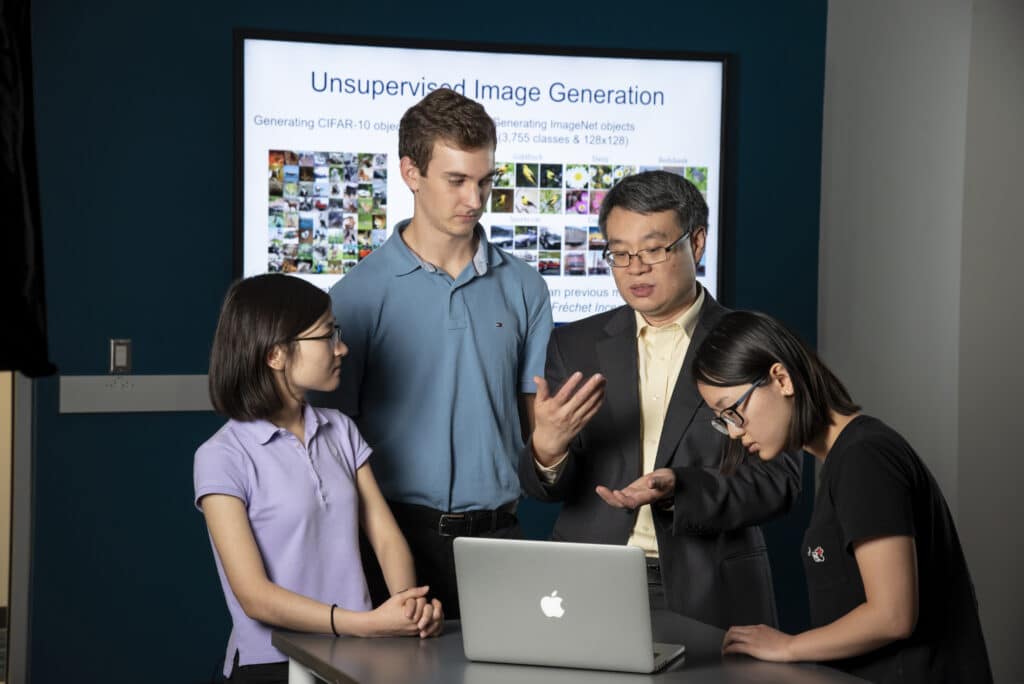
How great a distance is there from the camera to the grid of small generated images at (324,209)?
4.04m

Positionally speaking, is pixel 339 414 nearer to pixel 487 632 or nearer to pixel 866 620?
pixel 487 632

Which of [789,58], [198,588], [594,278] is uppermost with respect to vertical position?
[789,58]

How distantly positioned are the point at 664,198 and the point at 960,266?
1.72 meters

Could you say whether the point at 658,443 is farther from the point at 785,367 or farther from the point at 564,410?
the point at 785,367

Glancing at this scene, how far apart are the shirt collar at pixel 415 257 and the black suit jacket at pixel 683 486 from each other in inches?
10.4

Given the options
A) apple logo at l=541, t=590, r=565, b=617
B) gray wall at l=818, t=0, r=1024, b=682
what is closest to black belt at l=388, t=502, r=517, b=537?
apple logo at l=541, t=590, r=565, b=617

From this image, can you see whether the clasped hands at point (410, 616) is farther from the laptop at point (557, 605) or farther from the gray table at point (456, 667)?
the laptop at point (557, 605)

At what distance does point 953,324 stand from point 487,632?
2.43 metres

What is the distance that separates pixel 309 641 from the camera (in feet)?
6.76

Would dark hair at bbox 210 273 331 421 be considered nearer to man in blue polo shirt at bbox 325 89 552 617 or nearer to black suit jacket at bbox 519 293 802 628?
man in blue polo shirt at bbox 325 89 552 617

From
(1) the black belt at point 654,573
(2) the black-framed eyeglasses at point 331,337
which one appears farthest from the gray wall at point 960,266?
(2) the black-framed eyeglasses at point 331,337

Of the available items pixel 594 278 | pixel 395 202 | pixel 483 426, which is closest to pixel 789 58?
pixel 594 278

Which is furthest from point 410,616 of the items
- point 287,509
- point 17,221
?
point 17,221

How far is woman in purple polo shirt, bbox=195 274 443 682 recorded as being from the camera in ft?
6.88
